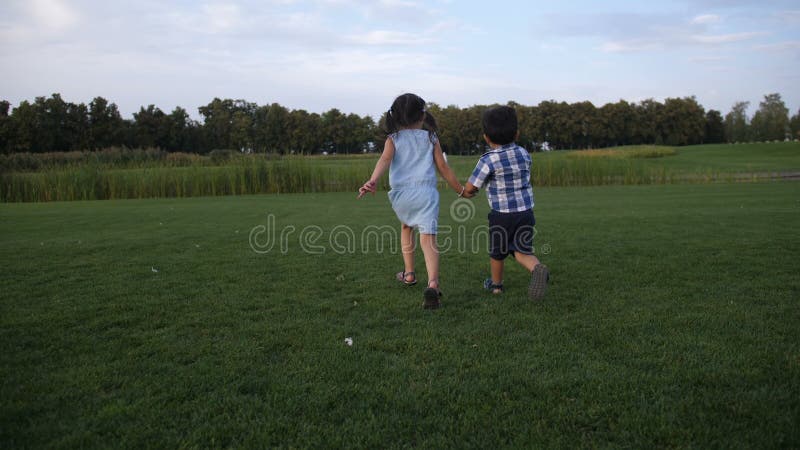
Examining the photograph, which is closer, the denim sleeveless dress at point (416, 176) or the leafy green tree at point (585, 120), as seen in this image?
the denim sleeveless dress at point (416, 176)

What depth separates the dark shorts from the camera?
4.40 m

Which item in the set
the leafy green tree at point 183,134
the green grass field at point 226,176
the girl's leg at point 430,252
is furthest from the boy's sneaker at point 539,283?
the leafy green tree at point 183,134

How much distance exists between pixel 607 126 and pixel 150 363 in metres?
66.5

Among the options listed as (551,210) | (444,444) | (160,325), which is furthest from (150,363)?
(551,210)

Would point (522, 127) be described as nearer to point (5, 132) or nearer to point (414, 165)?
point (5, 132)

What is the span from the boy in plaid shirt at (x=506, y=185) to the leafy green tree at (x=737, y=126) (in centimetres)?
7476

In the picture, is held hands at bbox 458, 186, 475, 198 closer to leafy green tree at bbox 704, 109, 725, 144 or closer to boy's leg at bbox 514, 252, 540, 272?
boy's leg at bbox 514, 252, 540, 272

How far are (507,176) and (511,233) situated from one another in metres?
0.47

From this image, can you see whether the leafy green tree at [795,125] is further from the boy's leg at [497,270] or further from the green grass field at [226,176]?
the boy's leg at [497,270]

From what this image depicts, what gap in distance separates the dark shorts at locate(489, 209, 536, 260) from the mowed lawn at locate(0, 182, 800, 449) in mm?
390

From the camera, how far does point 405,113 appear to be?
4387 mm

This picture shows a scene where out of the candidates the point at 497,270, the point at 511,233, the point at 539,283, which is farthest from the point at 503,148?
the point at 539,283

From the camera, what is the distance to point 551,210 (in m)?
12.1

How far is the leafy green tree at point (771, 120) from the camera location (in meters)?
62.2
